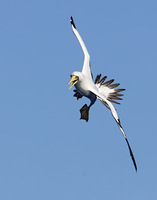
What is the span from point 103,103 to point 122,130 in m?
2.73

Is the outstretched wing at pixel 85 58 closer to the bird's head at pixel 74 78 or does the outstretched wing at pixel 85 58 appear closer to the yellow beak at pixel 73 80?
the bird's head at pixel 74 78

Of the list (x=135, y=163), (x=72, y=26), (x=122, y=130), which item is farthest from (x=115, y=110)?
(x=72, y=26)

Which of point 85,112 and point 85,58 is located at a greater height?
point 85,58

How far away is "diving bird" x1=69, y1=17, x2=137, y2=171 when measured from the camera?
2288 centimetres

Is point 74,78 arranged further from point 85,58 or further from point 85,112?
point 85,58

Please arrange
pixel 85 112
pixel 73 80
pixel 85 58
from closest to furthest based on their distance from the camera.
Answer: pixel 73 80
pixel 85 112
pixel 85 58

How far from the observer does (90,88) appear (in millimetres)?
23453

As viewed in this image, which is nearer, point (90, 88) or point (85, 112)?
point (90, 88)

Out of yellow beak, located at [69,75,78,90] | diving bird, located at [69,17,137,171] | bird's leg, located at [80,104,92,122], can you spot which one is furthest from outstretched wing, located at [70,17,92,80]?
yellow beak, located at [69,75,78,90]

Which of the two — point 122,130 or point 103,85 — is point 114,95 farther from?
point 122,130

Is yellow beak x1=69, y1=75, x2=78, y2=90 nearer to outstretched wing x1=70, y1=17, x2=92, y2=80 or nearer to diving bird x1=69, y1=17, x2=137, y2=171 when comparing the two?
diving bird x1=69, y1=17, x2=137, y2=171

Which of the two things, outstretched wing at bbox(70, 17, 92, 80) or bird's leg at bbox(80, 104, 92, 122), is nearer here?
outstretched wing at bbox(70, 17, 92, 80)

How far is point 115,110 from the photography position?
2273 centimetres

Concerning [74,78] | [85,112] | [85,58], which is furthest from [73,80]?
[85,58]
